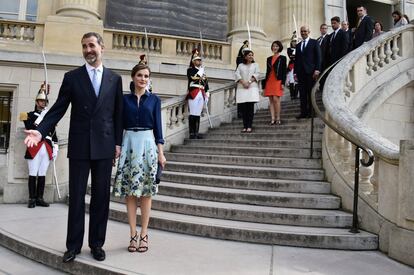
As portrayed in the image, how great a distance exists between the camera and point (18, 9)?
1355 centimetres

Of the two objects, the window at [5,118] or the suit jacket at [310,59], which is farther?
the window at [5,118]

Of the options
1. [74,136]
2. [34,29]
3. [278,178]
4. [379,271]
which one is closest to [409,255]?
[379,271]

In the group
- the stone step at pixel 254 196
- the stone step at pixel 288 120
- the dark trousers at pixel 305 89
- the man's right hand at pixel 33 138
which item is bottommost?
the stone step at pixel 254 196

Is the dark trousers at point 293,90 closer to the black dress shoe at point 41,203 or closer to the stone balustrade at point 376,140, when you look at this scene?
the stone balustrade at point 376,140

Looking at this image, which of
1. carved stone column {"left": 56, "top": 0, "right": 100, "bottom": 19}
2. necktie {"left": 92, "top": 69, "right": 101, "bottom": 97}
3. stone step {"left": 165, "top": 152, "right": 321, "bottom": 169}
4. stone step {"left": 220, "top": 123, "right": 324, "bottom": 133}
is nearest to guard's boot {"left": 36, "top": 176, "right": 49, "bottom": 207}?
stone step {"left": 165, "top": 152, "right": 321, "bottom": 169}

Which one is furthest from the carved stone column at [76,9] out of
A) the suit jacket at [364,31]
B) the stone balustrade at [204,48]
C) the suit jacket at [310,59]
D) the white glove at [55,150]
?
the suit jacket at [364,31]

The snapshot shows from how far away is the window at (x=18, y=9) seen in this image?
13.5m

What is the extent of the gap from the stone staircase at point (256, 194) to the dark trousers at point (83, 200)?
58.6 inches

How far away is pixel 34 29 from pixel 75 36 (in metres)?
1.35

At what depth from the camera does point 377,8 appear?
64.0 ft

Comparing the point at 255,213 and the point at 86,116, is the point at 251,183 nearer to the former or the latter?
the point at 255,213

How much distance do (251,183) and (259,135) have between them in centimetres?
240

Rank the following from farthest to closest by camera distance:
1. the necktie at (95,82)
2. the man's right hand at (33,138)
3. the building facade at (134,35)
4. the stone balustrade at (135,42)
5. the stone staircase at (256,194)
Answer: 1. the stone balustrade at (135,42)
2. the building facade at (134,35)
3. the stone staircase at (256,194)
4. the necktie at (95,82)
5. the man's right hand at (33,138)

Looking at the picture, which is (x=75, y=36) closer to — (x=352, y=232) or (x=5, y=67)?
(x=5, y=67)
